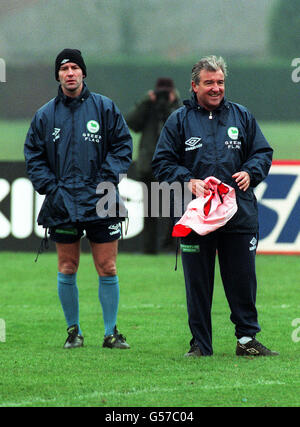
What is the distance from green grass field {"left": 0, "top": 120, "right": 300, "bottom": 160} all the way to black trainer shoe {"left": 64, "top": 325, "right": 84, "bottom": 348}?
9.14 meters

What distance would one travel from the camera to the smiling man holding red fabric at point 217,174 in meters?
5.89

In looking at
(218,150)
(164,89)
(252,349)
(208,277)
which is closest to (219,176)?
(218,150)

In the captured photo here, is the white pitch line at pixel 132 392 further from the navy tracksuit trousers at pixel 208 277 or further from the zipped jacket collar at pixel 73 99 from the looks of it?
the zipped jacket collar at pixel 73 99

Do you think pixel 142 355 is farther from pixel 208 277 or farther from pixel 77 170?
pixel 77 170

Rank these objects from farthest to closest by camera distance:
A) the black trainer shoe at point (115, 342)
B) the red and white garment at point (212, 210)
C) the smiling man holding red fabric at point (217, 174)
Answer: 1. the black trainer shoe at point (115, 342)
2. the smiling man holding red fabric at point (217, 174)
3. the red and white garment at point (212, 210)

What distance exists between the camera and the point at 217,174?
19.4ft

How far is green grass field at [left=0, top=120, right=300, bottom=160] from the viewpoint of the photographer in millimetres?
16875

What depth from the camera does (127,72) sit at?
1955 cm

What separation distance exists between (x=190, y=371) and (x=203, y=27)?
19.1 m

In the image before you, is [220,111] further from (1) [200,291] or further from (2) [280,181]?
(2) [280,181]

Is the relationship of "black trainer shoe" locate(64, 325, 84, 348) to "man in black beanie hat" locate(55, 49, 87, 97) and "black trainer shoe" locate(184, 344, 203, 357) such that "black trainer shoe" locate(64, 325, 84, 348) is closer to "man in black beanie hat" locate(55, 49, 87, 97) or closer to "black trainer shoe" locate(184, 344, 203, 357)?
"black trainer shoe" locate(184, 344, 203, 357)

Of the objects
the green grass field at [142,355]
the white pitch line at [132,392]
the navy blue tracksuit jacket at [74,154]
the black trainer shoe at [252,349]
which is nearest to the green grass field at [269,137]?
the green grass field at [142,355]

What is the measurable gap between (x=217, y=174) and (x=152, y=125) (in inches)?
273

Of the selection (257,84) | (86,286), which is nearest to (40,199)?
(86,286)
